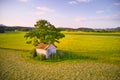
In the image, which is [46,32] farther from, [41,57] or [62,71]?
[62,71]

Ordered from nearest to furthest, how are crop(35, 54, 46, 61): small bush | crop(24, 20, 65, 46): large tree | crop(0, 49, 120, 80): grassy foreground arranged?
crop(0, 49, 120, 80): grassy foreground
crop(35, 54, 46, 61): small bush
crop(24, 20, 65, 46): large tree

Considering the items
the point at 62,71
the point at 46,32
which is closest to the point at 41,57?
the point at 46,32

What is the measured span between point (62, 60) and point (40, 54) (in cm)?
449

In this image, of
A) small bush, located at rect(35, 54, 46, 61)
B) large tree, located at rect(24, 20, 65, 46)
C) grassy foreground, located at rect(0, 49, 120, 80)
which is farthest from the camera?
large tree, located at rect(24, 20, 65, 46)

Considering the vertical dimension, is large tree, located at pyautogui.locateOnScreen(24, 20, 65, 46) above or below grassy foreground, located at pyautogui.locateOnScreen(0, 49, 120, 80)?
above

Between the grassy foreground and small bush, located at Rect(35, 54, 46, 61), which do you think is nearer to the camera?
the grassy foreground

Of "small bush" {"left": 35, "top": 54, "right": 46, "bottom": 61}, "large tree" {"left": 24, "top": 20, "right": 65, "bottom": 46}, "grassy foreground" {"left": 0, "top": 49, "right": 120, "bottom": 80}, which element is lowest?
"grassy foreground" {"left": 0, "top": 49, "right": 120, "bottom": 80}

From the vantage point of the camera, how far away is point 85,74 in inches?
870

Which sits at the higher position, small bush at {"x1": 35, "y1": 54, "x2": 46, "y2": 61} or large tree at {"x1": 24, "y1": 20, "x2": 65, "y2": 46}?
large tree at {"x1": 24, "y1": 20, "x2": 65, "y2": 46}

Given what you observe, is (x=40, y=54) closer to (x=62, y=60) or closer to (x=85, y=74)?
(x=62, y=60)

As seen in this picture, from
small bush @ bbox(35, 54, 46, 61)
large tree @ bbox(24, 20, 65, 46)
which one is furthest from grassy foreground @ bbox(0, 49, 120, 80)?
large tree @ bbox(24, 20, 65, 46)

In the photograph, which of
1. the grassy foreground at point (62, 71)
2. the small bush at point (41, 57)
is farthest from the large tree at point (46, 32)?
the grassy foreground at point (62, 71)

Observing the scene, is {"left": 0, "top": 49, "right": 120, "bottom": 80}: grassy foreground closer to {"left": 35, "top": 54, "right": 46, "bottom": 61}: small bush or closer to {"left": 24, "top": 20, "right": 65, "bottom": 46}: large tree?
{"left": 35, "top": 54, "right": 46, "bottom": 61}: small bush

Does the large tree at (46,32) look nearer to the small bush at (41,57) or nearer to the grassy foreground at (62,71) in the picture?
the small bush at (41,57)
